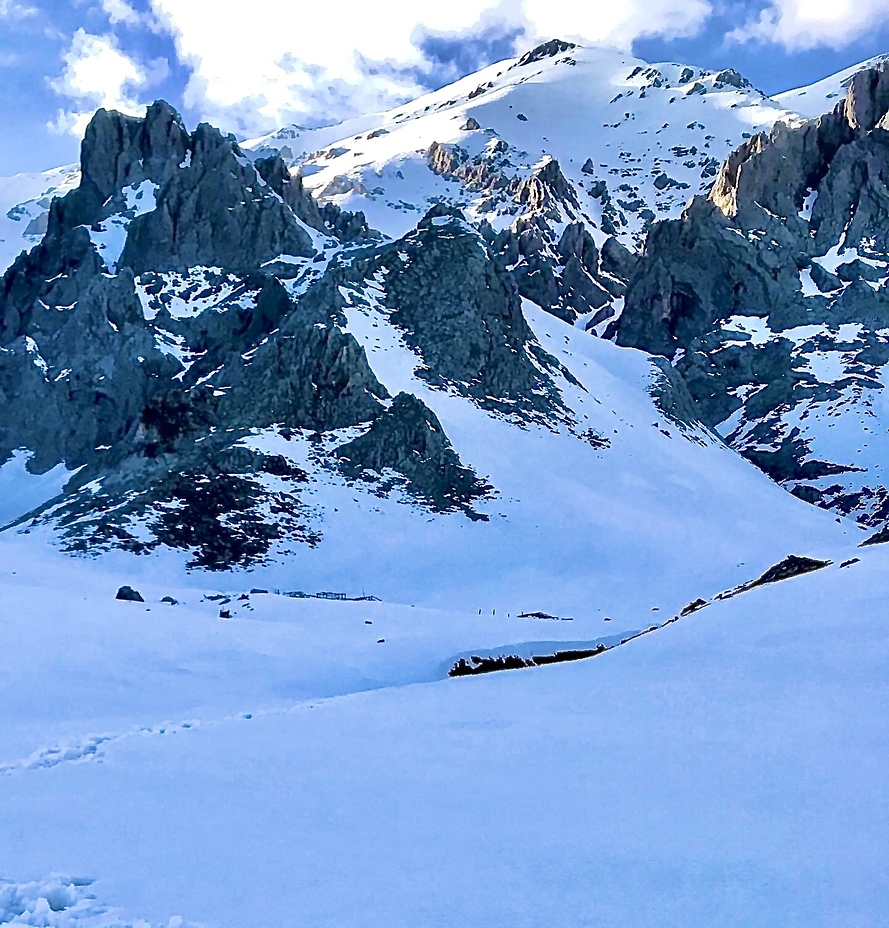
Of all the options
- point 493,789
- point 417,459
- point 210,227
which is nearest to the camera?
point 493,789

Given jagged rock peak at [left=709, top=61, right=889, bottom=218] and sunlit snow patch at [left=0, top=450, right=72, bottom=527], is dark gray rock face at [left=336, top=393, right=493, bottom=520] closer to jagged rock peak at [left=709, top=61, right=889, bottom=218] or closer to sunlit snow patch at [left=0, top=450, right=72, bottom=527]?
sunlit snow patch at [left=0, top=450, right=72, bottom=527]

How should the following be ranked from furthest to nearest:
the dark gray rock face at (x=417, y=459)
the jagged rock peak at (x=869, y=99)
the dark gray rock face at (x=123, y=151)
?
the jagged rock peak at (x=869, y=99) < the dark gray rock face at (x=123, y=151) < the dark gray rock face at (x=417, y=459)

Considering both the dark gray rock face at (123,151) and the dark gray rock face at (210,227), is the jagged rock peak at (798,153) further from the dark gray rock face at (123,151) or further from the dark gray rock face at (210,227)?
the dark gray rock face at (123,151)

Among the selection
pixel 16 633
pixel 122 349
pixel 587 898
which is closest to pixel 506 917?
pixel 587 898

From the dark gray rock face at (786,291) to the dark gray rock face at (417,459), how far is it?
48384mm

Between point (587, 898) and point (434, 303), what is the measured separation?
6543 centimetres

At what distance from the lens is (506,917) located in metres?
4.89

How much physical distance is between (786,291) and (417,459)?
257ft

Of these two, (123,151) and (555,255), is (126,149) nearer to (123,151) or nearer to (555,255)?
(123,151)

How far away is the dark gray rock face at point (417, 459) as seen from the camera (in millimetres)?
51594

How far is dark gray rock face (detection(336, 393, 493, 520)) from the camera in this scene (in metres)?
51.6

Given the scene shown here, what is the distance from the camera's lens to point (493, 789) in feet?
23.9

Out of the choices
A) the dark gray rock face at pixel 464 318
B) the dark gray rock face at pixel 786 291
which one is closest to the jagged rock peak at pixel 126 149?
the dark gray rock face at pixel 464 318

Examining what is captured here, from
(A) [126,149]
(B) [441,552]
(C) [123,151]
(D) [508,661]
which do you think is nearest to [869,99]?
(A) [126,149]
